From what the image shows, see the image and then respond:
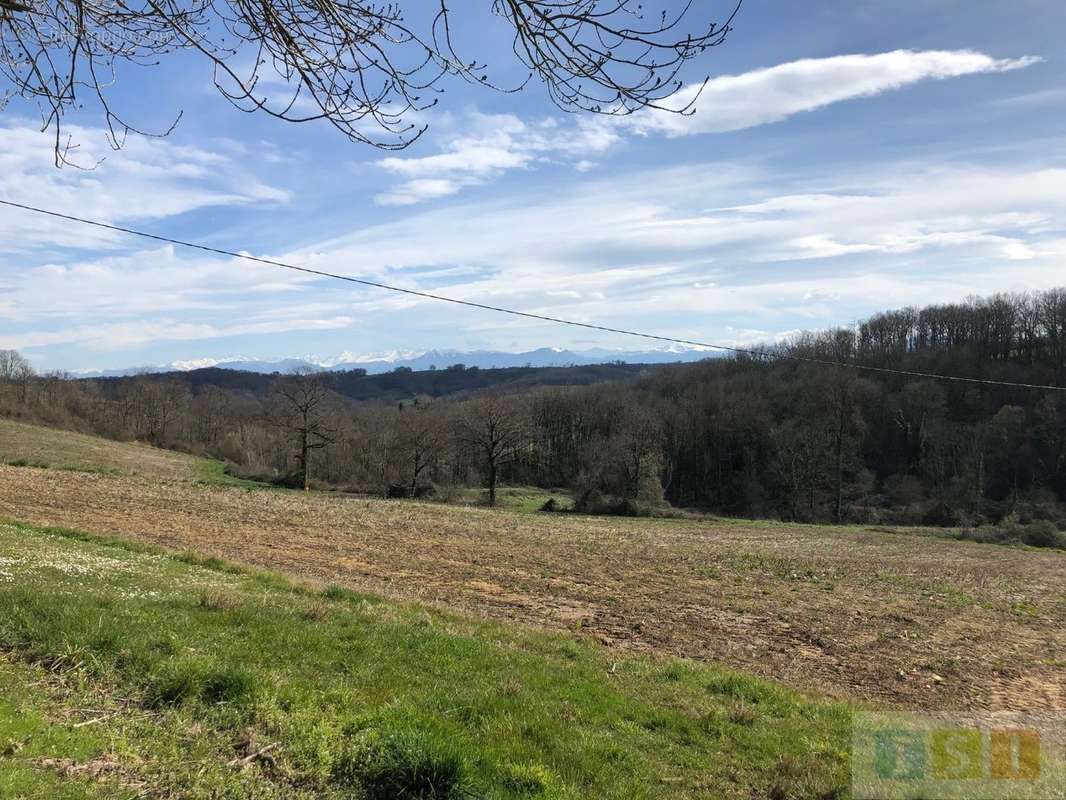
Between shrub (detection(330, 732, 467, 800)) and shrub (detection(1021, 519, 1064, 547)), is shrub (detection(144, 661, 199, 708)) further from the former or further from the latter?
shrub (detection(1021, 519, 1064, 547))

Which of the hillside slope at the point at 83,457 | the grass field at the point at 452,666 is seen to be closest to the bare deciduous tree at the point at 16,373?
the hillside slope at the point at 83,457

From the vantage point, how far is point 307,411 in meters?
51.7

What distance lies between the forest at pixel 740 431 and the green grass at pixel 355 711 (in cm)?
4445

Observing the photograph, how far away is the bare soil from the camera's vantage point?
1040cm

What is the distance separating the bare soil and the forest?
2361 centimetres

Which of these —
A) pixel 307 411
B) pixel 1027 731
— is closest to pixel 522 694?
pixel 1027 731

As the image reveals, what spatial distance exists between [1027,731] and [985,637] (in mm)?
7100

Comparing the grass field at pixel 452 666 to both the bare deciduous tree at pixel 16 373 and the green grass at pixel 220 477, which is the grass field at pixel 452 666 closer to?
the green grass at pixel 220 477

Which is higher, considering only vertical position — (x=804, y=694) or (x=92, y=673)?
(x=92, y=673)

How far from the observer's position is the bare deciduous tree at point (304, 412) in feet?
168

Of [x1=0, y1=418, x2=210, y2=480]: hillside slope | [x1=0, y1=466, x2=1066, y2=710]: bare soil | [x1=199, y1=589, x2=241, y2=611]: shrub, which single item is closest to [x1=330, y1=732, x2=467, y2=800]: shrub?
[x1=199, y1=589, x2=241, y2=611]: shrub

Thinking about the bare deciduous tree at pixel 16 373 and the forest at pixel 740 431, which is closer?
the forest at pixel 740 431

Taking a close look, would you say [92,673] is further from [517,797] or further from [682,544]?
[682,544]

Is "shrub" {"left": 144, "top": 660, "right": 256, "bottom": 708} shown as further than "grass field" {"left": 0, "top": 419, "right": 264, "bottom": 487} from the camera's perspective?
No
